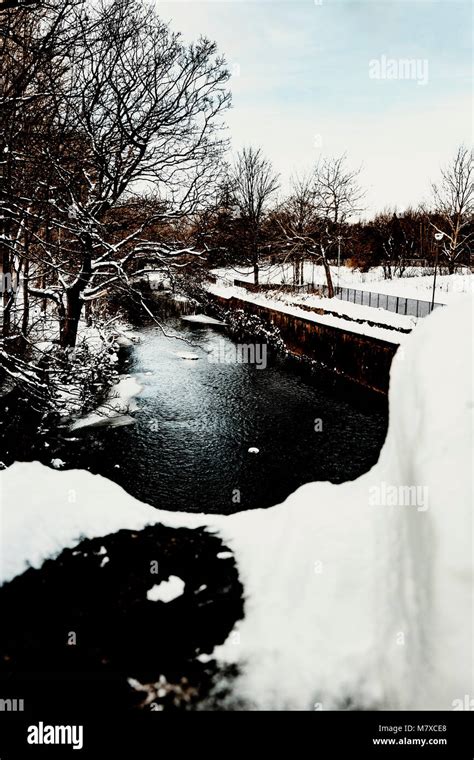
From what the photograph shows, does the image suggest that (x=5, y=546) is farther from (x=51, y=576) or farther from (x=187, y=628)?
(x=187, y=628)

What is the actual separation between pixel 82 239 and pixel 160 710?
42.3ft

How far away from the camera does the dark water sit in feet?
36.0

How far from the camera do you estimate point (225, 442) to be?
13273 millimetres

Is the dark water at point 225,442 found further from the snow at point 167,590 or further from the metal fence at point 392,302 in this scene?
the metal fence at point 392,302

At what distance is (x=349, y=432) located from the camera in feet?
45.8

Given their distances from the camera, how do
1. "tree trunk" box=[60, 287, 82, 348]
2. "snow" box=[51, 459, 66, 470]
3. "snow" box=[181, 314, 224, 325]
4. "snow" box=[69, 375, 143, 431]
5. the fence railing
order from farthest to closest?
"snow" box=[181, 314, 224, 325] < the fence railing < "tree trunk" box=[60, 287, 82, 348] < "snow" box=[69, 375, 143, 431] < "snow" box=[51, 459, 66, 470]

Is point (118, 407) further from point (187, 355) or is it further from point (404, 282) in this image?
point (404, 282)

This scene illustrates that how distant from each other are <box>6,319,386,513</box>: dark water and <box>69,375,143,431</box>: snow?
1.18ft

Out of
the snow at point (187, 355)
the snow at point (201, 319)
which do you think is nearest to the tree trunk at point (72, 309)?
the snow at point (187, 355)

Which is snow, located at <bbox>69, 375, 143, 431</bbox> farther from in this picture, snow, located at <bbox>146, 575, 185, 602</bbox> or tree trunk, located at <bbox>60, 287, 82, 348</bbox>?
snow, located at <bbox>146, 575, 185, 602</bbox>

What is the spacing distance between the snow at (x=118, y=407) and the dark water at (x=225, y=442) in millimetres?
361

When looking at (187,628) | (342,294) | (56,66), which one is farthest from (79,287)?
(342,294)

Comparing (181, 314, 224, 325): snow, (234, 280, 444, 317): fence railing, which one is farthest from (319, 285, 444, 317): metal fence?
(181, 314, 224, 325): snow

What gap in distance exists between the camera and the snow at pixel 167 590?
4.70 m
